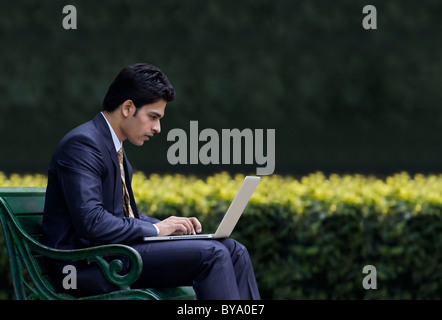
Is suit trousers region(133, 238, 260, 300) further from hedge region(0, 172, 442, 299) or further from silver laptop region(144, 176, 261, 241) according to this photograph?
hedge region(0, 172, 442, 299)

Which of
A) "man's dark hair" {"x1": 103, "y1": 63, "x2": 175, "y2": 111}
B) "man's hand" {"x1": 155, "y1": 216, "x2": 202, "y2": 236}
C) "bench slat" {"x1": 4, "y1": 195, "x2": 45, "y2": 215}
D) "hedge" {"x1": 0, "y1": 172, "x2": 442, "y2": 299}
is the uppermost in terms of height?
"man's dark hair" {"x1": 103, "y1": 63, "x2": 175, "y2": 111}

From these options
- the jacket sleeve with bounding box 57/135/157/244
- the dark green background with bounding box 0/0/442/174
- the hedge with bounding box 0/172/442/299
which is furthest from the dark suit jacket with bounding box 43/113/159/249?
the dark green background with bounding box 0/0/442/174

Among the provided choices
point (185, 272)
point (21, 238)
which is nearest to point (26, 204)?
point (21, 238)

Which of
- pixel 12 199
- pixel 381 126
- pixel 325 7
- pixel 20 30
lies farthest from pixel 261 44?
pixel 12 199

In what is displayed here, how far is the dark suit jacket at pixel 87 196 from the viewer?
2.88 meters

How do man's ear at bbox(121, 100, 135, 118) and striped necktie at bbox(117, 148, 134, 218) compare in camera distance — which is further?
striped necktie at bbox(117, 148, 134, 218)

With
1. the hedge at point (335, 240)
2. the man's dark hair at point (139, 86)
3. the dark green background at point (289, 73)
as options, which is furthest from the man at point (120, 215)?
the dark green background at point (289, 73)

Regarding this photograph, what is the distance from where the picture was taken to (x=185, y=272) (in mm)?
2992

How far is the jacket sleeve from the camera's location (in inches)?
113

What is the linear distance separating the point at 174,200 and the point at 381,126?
3.28 meters

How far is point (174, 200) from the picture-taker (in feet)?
16.4

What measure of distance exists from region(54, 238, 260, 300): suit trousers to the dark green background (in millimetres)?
4193

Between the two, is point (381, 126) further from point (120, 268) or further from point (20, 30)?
point (120, 268)

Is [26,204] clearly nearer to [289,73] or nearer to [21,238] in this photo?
[21,238]
